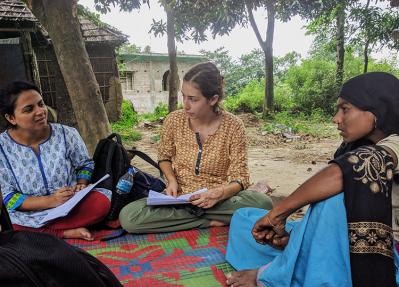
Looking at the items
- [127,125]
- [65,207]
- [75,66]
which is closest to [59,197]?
[65,207]

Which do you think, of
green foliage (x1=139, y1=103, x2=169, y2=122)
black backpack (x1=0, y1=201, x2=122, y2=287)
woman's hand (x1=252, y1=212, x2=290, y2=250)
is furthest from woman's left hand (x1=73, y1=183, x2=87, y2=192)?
green foliage (x1=139, y1=103, x2=169, y2=122)

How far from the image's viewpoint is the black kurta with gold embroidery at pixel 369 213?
4.83 ft

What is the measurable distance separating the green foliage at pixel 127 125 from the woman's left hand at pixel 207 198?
6.95m

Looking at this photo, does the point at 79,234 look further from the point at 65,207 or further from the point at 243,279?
the point at 243,279

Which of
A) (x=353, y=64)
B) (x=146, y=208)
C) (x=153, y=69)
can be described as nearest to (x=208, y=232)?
(x=146, y=208)

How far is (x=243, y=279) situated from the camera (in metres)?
1.86

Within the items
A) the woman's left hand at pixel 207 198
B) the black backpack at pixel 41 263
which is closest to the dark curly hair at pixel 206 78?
the woman's left hand at pixel 207 198

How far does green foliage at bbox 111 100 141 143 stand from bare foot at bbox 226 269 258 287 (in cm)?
763

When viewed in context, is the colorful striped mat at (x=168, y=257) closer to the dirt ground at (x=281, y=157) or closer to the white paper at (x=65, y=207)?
the white paper at (x=65, y=207)

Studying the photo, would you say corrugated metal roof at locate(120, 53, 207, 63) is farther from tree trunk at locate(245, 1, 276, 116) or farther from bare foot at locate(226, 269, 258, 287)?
bare foot at locate(226, 269, 258, 287)

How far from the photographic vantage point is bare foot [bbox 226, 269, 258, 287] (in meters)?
1.84

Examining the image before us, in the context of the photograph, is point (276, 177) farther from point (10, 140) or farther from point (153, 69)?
point (153, 69)

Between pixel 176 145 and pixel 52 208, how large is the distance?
3.40ft

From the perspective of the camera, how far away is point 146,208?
8.81ft
